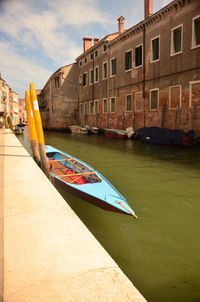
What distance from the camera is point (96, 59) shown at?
85.1 feet

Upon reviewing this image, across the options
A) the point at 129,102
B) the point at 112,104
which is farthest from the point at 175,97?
the point at 112,104

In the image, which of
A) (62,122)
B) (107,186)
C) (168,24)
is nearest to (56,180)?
(107,186)

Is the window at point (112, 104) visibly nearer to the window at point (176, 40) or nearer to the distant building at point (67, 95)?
the window at point (176, 40)

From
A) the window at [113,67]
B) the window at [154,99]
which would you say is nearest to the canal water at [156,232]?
the window at [154,99]

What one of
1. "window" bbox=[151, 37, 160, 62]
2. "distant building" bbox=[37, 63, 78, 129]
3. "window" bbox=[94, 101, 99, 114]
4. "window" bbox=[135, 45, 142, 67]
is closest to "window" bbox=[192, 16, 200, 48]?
"window" bbox=[151, 37, 160, 62]

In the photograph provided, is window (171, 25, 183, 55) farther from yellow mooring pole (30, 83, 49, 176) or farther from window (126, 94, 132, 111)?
yellow mooring pole (30, 83, 49, 176)

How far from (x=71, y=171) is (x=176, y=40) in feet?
42.8

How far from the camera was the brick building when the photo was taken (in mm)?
14219

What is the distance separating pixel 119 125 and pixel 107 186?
17.4 metres

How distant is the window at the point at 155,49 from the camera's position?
1676cm

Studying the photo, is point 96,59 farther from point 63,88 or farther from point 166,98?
point 166,98

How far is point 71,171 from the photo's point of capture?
23.1 feet

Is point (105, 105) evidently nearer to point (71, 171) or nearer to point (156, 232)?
point (71, 171)

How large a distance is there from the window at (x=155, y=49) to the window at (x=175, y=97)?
2.99 metres
